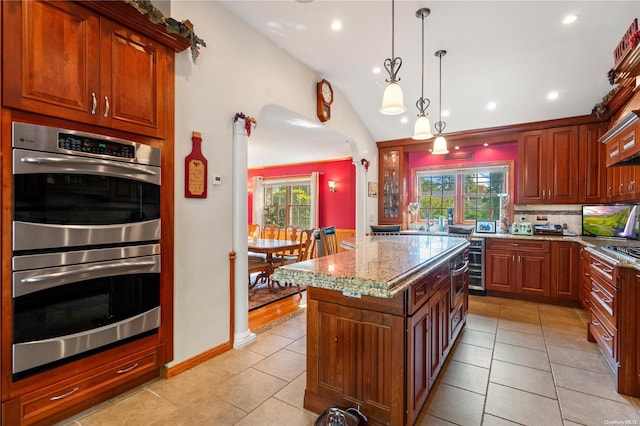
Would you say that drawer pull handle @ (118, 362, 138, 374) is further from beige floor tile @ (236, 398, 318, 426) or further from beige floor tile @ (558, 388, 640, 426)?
beige floor tile @ (558, 388, 640, 426)

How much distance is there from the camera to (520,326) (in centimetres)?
332

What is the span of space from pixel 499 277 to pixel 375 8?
3844 millimetres

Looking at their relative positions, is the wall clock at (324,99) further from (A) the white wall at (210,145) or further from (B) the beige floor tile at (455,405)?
(B) the beige floor tile at (455,405)

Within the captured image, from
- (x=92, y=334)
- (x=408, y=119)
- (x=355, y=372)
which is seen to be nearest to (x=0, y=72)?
(x=92, y=334)

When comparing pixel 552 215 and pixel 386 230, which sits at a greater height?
pixel 552 215

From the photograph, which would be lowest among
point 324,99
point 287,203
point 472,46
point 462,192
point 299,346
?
point 299,346

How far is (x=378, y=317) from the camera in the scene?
162 centimetres

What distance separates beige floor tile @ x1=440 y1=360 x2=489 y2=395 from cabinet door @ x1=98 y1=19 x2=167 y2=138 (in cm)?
281

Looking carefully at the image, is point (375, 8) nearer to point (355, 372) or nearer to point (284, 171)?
point (355, 372)

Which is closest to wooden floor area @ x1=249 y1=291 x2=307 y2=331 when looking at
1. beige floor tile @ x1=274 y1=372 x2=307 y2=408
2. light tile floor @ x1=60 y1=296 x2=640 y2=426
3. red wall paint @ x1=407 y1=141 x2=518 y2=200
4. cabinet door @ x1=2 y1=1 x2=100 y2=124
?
light tile floor @ x1=60 y1=296 x2=640 y2=426

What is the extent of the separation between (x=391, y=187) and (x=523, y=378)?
150 inches

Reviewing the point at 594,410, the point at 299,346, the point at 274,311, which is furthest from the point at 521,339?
the point at 274,311

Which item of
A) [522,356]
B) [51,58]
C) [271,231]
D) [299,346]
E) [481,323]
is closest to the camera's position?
[51,58]

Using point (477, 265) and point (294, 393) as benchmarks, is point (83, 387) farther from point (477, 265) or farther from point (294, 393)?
point (477, 265)
